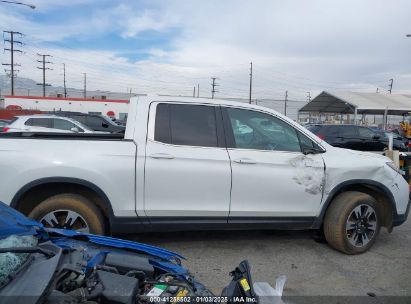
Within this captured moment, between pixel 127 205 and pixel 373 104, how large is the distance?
33.4m

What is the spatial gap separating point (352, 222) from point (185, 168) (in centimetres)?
215

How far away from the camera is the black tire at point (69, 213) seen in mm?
3945

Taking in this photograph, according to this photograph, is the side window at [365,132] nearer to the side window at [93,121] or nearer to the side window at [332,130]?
the side window at [332,130]

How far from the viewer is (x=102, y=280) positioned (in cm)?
212

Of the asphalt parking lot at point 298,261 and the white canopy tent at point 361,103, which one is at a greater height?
the white canopy tent at point 361,103

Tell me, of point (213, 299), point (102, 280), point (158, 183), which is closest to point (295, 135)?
point (158, 183)

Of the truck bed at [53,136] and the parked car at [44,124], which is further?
the parked car at [44,124]

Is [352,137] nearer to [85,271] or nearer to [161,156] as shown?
[161,156]

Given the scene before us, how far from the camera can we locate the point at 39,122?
47.6ft

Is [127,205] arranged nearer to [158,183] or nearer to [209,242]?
[158,183]

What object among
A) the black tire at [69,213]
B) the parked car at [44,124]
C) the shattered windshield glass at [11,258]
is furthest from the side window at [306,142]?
the parked car at [44,124]

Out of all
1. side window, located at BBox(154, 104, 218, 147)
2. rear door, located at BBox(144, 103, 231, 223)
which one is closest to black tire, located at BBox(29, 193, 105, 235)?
rear door, located at BBox(144, 103, 231, 223)

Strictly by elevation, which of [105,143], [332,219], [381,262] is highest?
[105,143]

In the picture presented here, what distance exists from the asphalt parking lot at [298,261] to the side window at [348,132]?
10497mm
